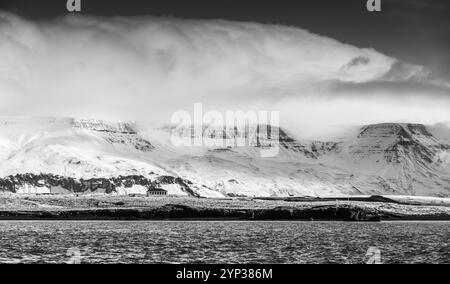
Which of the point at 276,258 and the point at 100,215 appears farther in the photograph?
the point at 100,215

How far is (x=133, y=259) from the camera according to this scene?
57562 mm

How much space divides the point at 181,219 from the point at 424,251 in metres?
119

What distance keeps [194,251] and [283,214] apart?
131402mm

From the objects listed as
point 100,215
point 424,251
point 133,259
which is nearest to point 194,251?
point 133,259
